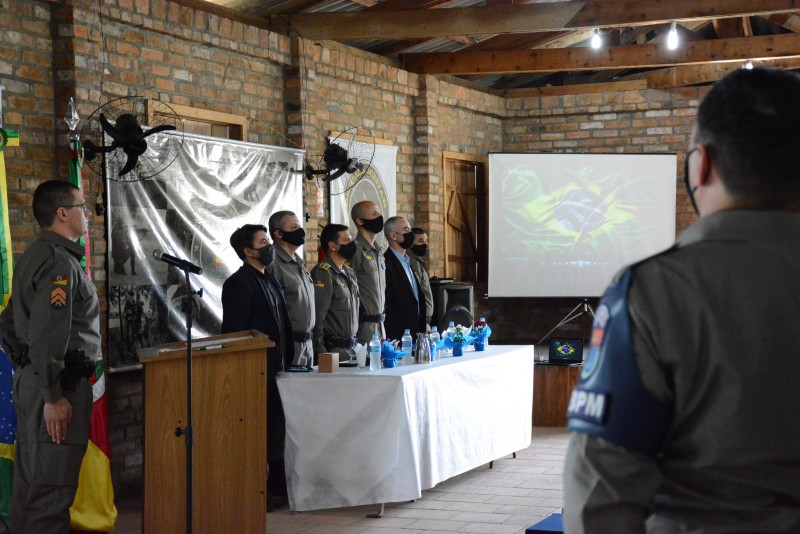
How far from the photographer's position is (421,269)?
8.15 meters

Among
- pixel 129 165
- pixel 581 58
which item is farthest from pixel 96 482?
pixel 581 58

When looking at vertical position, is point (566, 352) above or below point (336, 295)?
below

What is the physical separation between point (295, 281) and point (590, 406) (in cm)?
474

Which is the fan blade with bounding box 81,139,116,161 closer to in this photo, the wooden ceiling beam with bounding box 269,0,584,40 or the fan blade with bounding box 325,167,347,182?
the fan blade with bounding box 325,167,347,182

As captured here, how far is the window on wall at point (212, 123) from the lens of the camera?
6730 mm

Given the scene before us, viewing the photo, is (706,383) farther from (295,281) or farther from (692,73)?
(692,73)

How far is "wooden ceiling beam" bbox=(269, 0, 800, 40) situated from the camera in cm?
765

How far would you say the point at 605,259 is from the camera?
419 inches

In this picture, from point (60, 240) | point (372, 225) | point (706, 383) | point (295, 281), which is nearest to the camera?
point (706, 383)

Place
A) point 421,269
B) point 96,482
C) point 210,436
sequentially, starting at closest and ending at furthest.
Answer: point 210,436 → point 96,482 → point 421,269

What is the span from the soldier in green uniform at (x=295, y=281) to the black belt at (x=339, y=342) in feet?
1.36

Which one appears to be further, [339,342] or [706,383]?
[339,342]

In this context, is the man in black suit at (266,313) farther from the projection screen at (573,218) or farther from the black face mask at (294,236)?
the projection screen at (573,218)

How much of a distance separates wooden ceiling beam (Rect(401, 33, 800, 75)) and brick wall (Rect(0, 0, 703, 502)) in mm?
261
